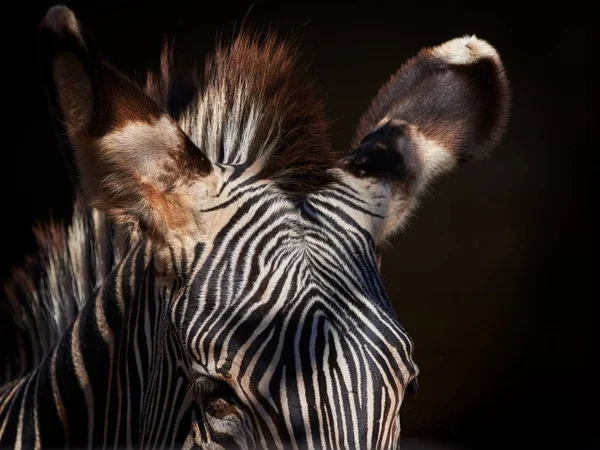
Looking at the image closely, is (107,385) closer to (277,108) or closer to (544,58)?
(277,108)

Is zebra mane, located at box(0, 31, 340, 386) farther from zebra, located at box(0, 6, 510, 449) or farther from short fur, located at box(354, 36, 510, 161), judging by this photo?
short fur, located at box(354, 36, 510, 161)

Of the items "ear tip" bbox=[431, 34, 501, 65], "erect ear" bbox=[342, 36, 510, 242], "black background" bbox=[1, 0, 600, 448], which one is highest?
"ear tip" bbox=[431, 34, 501, 65]

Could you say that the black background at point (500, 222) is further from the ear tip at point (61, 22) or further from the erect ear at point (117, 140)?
the ear tip at point (61, 22)

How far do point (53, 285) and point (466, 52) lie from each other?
1676 millimetres

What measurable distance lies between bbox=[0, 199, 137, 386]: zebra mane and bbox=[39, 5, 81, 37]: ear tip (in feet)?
3.20

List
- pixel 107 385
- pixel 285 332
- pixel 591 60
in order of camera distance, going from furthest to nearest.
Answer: pixel 591 60, pixel 107 385, pixel 285 332

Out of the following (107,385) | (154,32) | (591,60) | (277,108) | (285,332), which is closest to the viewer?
(285,332)

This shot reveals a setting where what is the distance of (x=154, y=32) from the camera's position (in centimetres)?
686

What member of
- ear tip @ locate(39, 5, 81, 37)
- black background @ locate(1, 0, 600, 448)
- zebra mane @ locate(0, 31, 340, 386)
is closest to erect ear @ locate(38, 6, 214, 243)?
ear tip @ locate(39, 5, 81, 37)

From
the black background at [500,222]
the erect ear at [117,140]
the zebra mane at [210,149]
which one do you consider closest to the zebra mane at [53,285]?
the zebra mane at [210,149]

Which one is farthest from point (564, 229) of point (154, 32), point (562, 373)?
point (154, 32)

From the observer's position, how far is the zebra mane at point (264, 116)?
2172 millimetres

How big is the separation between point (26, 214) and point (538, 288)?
180 inches

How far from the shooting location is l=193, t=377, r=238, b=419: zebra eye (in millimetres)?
1821
